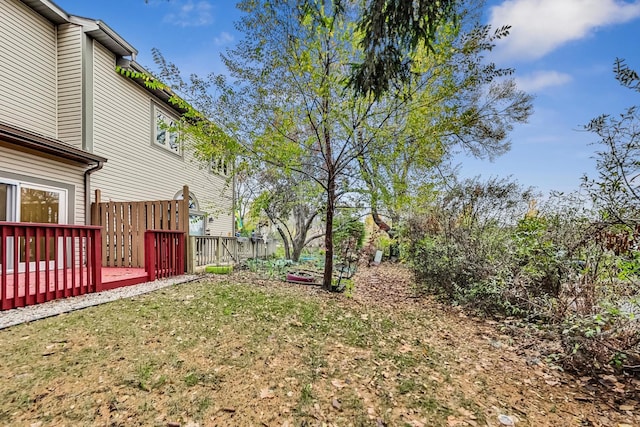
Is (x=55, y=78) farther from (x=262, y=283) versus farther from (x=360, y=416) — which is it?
(x=360, y=416)

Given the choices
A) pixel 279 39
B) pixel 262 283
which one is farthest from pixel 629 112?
pixel 262 283

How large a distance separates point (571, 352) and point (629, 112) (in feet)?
7.82

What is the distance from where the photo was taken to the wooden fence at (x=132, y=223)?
23.3 ft

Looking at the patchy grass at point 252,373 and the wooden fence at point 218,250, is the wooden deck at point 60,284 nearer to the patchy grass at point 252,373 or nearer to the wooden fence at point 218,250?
the patchy grass at point 252,373

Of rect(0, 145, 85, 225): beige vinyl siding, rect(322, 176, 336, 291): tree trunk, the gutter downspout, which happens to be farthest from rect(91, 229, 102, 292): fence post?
rect(322, 176, 336, 291): tree trunk

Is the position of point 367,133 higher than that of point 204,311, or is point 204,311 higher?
point 367,133

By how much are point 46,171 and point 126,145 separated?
2442 mm

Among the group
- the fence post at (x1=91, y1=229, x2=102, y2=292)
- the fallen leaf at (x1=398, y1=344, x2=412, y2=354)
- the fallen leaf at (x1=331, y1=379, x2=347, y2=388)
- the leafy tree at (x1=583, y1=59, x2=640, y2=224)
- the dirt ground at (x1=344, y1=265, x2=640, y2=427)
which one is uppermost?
the leafy tree at (x1=583, y1=59, x2=640, y2=224)

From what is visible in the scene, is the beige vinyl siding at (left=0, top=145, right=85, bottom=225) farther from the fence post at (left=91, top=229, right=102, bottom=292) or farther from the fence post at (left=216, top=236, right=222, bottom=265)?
the fence post at (left=216, top=236, right=222, bottom=265)

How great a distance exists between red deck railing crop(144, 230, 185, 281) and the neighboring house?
1.71 meters

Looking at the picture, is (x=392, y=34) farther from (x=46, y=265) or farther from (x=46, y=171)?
(x=46, y=171)

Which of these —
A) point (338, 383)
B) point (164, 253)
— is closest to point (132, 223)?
point (164, 253)

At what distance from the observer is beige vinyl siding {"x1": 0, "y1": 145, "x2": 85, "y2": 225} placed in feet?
19.4

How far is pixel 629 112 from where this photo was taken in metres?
2.96
